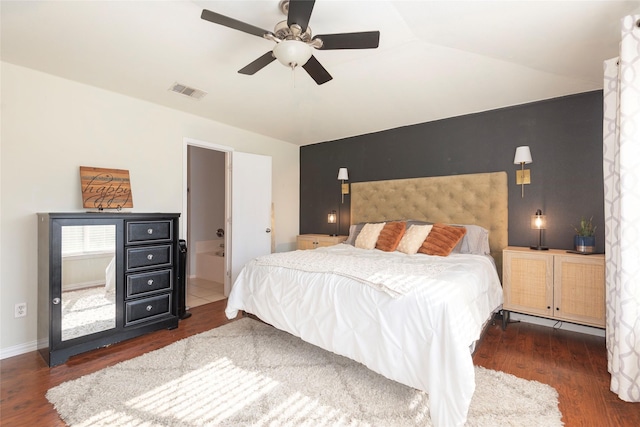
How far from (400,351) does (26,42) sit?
345cm

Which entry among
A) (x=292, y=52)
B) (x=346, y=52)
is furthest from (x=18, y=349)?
(x=346, y=52)

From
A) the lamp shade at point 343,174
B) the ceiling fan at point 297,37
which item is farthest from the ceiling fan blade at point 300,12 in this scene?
the lamp shade at point 343,174

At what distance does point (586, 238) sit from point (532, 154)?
41.1 inches

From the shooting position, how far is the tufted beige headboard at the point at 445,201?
3508 millimetres

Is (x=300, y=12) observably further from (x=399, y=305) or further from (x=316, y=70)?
(x=399, y=305)

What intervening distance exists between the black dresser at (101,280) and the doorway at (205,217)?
7.03 ft

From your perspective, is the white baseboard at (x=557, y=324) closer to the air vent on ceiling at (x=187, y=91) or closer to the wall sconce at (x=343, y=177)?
the wall sconce at (x=343, y=177)

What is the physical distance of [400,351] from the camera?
70.9 inches

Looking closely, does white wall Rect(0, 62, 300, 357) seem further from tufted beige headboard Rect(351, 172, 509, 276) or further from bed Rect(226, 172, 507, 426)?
tufted beige headboard Rect(351, 172, 509, 276)

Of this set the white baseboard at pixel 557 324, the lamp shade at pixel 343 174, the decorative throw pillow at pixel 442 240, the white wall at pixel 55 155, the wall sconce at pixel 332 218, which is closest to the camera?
the white wall at pixel 55 155

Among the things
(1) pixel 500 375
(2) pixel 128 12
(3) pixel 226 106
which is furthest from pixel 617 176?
(3) pixel 226 106

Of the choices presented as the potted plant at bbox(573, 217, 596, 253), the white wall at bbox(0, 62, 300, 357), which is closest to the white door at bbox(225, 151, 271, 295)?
the white wall at bbox(0, 62, 300, 357)

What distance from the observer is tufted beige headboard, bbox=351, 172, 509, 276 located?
351 cm

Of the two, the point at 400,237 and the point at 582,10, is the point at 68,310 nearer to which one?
the point at 400,237
